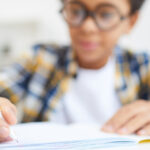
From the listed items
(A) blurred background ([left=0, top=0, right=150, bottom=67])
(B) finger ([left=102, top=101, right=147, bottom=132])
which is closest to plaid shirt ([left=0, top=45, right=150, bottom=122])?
(B) finger ([left=102, top=101, right=147, bottom=132])

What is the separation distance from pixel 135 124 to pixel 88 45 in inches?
12.7

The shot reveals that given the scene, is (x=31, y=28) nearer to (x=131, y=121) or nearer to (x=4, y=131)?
(x=131, y=121)

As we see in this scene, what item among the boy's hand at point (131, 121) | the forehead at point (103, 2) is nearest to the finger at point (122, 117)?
the boy's hand at point (131, 121)

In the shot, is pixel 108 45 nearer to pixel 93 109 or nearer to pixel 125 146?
pixel 93 109

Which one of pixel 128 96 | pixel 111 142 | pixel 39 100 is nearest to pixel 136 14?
pixel 128 96

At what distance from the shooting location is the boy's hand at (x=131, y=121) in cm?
51

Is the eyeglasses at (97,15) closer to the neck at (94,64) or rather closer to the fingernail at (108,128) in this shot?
the neck at (94,64)

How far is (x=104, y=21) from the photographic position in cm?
76

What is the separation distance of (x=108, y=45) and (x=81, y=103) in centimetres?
20

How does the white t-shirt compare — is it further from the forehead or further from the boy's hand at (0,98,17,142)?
the boy's hand at (0,98,17,142)

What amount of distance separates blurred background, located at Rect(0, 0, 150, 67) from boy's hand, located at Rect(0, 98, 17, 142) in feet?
3.07

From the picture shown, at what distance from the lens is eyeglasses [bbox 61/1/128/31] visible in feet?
2.43

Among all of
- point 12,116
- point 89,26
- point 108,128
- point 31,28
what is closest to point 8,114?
point 12,116

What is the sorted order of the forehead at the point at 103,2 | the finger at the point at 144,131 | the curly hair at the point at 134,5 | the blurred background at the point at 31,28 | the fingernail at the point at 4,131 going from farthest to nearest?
the blurred background at the point at 31,28 < the curly hair at the point at 134,5 < the forehead at the point at 103,2 < the finger at the point at 144,131 < the fingernail at the point at 4,131
